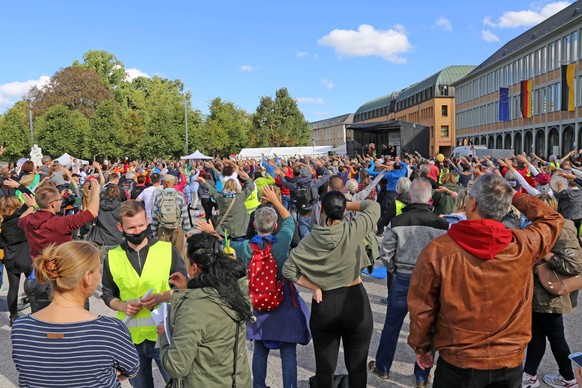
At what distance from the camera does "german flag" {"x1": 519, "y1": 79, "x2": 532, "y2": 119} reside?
162 feet

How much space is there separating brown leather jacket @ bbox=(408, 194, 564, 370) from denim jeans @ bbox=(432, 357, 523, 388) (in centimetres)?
3

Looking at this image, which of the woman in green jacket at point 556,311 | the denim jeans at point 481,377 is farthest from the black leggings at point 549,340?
the denim jeans at point 481,377

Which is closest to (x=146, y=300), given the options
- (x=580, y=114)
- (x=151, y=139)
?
(x=580, y=114)

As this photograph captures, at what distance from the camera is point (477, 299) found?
2576 millimetres

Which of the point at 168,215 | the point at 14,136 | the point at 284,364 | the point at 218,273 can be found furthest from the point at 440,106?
the point at 218,273

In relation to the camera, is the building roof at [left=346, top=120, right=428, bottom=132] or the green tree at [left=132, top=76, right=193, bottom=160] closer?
the building roof at [left=346, top=120, right=428, bottom=132]

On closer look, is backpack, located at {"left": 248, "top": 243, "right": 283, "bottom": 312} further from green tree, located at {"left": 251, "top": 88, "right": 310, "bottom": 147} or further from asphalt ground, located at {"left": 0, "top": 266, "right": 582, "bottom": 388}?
green tree, located at {"left": 251, "top": 88, "right": 310, "bottom": 147}

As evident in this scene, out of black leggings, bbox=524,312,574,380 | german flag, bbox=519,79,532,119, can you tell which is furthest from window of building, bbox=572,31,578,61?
black leggings, bbox=524,312,574,380

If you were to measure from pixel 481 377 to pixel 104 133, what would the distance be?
49.7m

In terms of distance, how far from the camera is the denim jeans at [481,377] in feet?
8.58

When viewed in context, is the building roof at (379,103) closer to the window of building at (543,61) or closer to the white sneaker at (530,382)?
the window of building at (543,61)

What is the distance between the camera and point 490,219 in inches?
105

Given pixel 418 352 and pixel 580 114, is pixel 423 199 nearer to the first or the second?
pixel 418 352

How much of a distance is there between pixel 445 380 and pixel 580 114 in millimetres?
44277
